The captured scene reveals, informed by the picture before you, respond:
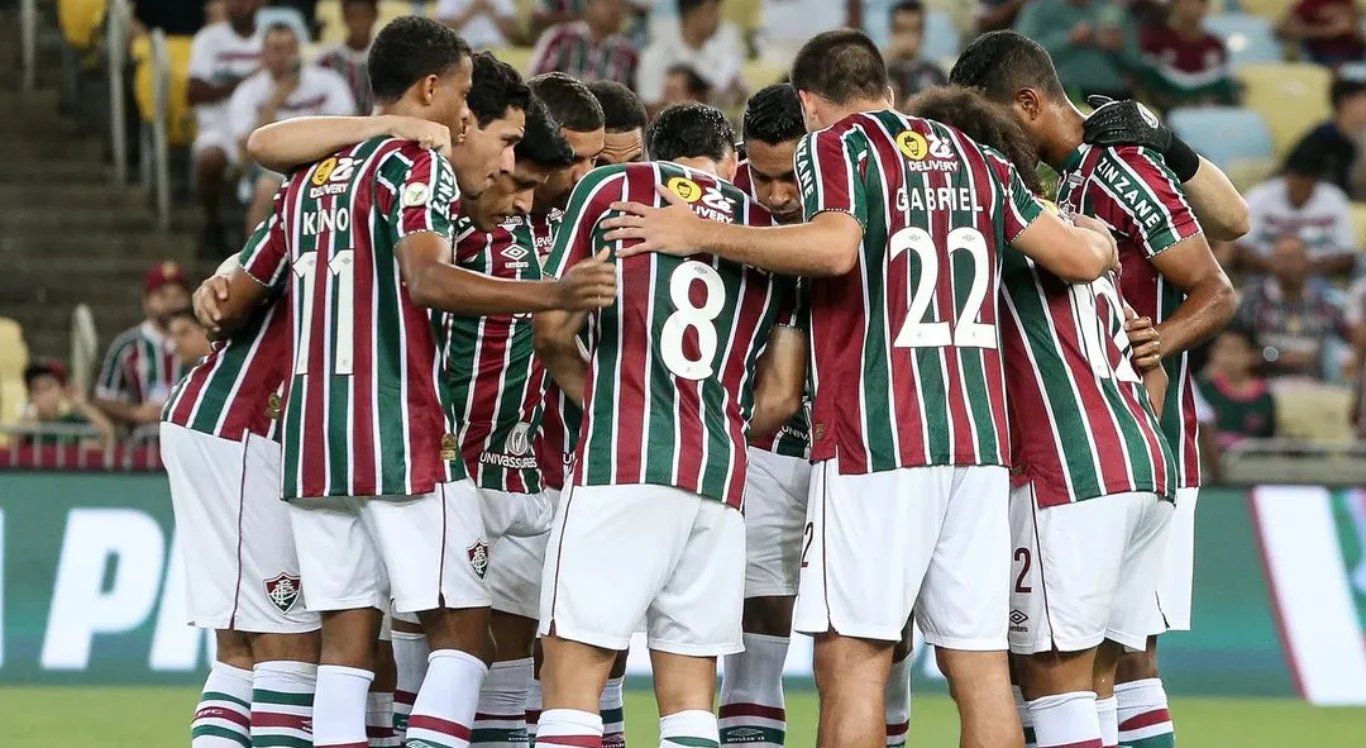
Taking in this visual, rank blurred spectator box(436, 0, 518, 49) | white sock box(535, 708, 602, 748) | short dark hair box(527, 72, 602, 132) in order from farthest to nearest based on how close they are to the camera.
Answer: blurred spectator box(436, 0, 518, 49), short dark hair box(527, 72, 602, 132), white sock box(535, 708, 602, 748)

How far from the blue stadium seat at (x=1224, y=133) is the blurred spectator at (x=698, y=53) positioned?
3.34 meters

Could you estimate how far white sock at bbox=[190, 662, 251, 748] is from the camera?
613cm

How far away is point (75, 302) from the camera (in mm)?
14312

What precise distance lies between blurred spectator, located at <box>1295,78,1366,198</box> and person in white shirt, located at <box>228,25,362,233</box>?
278 inches

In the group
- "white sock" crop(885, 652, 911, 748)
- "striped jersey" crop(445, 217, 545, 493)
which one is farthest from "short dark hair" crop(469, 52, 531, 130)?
"white sock" crop(885, 652, 911, 748)

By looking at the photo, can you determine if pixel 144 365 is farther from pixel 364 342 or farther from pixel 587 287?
pixel 587 287

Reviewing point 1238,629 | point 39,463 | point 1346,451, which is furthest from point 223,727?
point 1346,451

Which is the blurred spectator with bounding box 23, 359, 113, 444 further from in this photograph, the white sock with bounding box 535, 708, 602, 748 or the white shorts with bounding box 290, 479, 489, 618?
the white sock with bounding box 535, 708, 602, 748

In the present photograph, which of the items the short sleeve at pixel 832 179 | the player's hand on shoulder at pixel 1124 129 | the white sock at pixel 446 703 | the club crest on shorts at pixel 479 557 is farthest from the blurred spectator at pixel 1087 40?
the white sock at pixel 446 703

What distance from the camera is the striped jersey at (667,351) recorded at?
541 cm

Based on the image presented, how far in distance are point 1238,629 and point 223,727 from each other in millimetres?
6125

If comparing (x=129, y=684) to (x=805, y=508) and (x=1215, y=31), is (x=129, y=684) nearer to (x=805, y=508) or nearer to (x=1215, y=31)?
(x=805, y=508)

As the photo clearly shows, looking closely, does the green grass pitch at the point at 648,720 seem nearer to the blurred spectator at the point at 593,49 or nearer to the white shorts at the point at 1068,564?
the white shorts at the point at 1068,564

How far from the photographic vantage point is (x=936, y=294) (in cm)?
552
